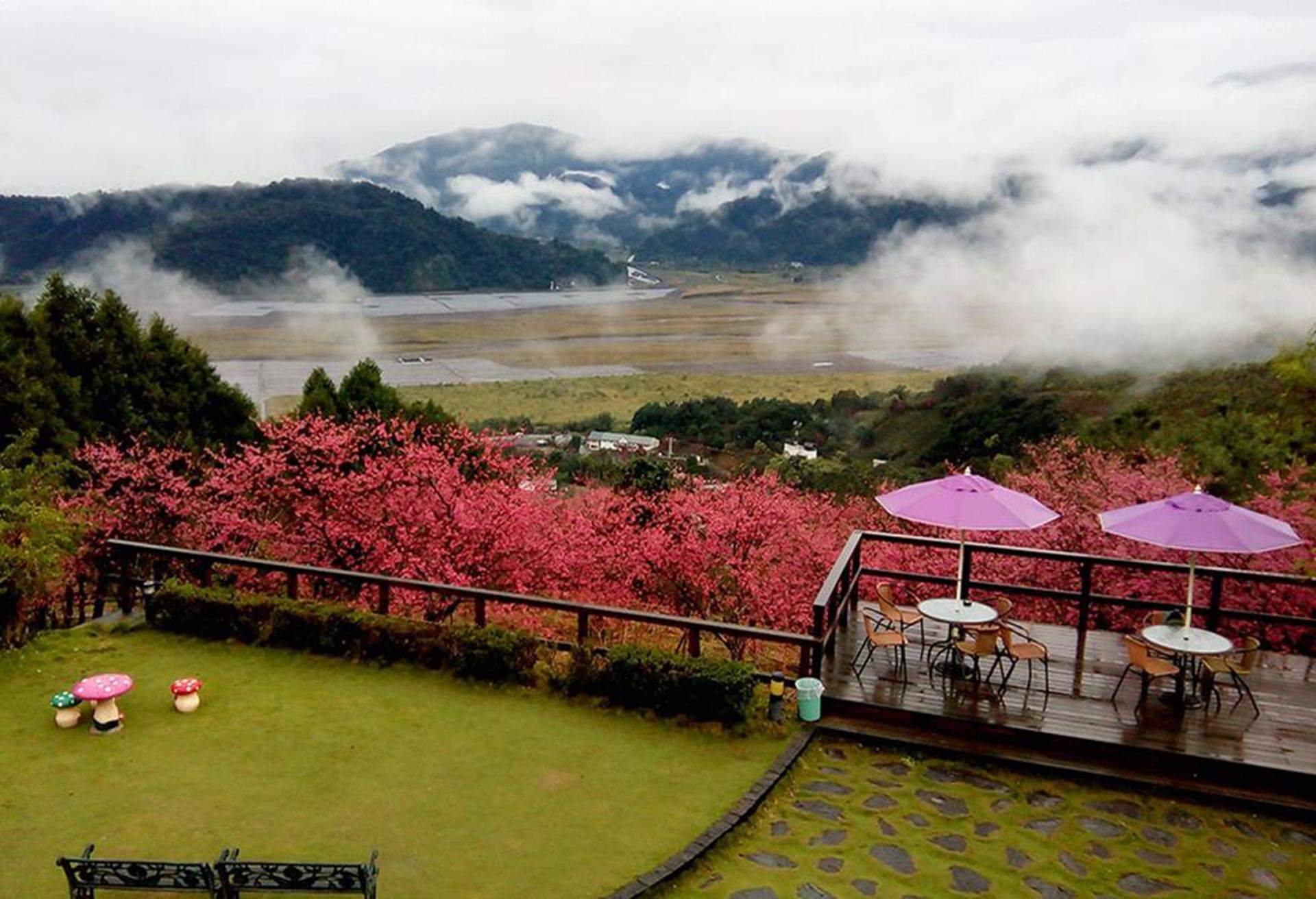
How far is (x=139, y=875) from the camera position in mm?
5488

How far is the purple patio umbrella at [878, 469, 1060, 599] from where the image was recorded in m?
8.17

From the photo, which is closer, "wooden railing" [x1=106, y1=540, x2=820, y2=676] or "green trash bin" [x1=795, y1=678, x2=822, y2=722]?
"green trash bin" [x1=795, y1=678, x2=822, y2=722]

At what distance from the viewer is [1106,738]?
7.55 m

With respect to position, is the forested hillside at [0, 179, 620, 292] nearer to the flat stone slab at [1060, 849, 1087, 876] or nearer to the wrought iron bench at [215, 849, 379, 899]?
the wrought iron bench at [215, 849, 379, 899]

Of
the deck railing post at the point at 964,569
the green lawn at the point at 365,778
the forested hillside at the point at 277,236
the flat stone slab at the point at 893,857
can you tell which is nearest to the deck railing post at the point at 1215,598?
the deck railing post at the point at 964,569

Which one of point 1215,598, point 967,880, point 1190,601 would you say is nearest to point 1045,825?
point 967,880

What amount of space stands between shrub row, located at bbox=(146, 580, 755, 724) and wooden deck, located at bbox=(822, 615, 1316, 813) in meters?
1.16

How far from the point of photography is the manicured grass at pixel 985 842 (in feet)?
20.2

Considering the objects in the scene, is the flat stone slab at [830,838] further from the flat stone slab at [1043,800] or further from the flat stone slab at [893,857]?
the flat stone slab at [1043,800]

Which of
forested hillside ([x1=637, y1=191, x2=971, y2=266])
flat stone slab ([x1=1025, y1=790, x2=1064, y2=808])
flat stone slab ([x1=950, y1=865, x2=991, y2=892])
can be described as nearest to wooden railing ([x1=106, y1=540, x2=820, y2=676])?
flat stone slab ([x1=1025, y1=790, x2=1064, y2=808])

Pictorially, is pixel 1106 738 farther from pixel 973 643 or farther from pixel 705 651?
pixel 705 651

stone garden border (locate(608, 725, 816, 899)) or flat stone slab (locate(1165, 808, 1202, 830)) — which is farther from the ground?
stone garden border (locate(608, 725, 816, 899))

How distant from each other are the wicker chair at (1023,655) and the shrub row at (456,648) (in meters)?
2.43

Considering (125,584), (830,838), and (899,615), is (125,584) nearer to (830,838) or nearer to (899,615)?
(830,838)
